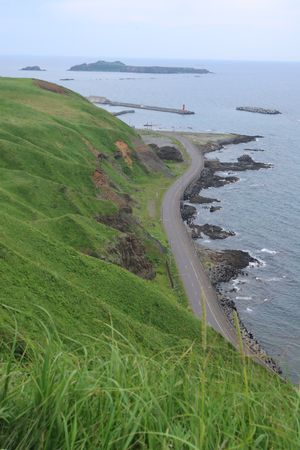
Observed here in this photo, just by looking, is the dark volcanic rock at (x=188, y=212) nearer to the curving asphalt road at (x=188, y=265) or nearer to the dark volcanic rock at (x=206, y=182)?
the curving asphalt road at (x=188, y=265)

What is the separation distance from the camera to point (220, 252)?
2387 inches

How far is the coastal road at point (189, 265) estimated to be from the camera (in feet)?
141

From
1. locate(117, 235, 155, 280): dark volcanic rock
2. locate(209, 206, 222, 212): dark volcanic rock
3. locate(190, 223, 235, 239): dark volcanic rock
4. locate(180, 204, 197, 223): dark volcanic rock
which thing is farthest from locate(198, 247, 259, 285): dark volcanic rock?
locate(209, 206, 222, 212): dark volcanic rock

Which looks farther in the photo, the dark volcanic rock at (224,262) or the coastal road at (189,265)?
the dark volcanic rock at (224,262)

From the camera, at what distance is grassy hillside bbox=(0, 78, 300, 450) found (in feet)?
18.7

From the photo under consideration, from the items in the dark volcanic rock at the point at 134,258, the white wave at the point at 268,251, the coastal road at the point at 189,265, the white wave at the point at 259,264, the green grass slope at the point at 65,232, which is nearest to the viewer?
the green grass slope at the point at 65,232

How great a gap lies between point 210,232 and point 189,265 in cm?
1580

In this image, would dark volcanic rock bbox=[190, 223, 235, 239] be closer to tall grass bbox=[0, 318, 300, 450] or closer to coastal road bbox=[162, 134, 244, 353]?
coastal road bbox=[162, 134, 244, 353]

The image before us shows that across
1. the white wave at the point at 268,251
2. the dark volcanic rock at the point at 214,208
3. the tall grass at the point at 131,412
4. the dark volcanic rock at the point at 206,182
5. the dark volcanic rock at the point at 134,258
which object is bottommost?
the white wave at the point at 268,251

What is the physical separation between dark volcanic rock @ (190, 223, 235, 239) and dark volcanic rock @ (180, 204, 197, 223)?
2302 mm

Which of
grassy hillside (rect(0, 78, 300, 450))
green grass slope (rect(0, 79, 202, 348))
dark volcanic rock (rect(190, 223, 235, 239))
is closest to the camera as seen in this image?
grassy hillside (rect(0, 78, 300, 450))

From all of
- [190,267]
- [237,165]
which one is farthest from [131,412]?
[237,165]

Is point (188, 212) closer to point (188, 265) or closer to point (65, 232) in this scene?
point (188, 265)

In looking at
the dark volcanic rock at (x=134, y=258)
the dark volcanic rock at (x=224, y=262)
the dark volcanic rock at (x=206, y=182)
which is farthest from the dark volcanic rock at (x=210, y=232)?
the dark volcanic rock at (x=134, y=258)
